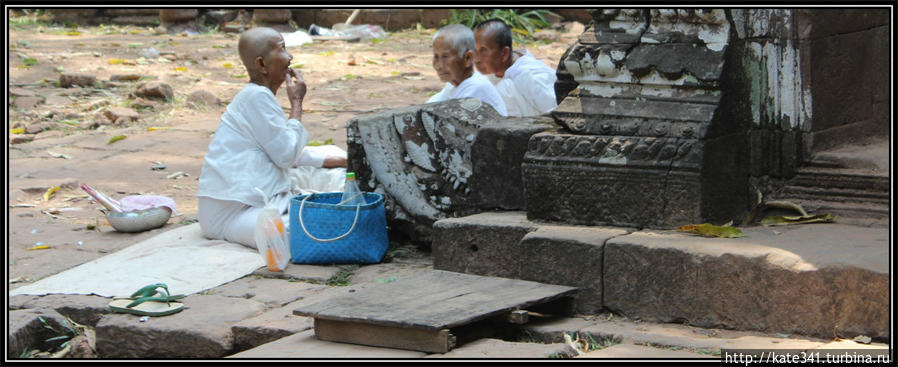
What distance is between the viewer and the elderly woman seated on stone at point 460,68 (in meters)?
5.54

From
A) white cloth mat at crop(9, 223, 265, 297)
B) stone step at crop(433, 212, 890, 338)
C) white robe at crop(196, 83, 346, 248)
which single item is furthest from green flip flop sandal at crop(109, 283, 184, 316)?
stone step at crop(433, 212, 890, 338)

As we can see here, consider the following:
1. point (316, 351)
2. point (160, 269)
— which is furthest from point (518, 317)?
point (160, 269)

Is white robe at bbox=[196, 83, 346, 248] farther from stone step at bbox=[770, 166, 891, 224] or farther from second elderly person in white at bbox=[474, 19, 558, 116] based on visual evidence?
stone step at bbox=[770, 166, 891, 224]

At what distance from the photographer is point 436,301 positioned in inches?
146

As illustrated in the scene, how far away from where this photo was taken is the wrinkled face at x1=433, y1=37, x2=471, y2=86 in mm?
5637

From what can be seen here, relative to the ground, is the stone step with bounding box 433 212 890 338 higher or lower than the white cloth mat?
higher

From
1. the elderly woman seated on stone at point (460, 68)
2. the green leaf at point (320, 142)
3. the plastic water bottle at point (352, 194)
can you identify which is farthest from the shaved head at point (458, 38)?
the green leaf at point (320, 142)

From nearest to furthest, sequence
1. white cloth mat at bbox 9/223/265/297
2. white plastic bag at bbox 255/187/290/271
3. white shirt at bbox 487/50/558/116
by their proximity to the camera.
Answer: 1. white cloth mat at bbox 9/223/265/297
2. white plastic bag at bbox 255/187/290/271
3. white shirt at bbox 487/50/558/116

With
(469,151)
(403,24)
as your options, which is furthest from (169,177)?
(403,24)

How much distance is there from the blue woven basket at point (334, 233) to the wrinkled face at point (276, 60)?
2.37 feet

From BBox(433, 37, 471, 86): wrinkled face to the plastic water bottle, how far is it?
2.96 ft

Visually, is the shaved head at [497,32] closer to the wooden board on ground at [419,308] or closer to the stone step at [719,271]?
the stone step at [719,271]

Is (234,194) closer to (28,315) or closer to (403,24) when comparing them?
(28,315)

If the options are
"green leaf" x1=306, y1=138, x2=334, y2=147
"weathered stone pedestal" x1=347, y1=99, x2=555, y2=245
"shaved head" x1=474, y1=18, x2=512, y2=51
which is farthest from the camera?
"green leaf" x1=306, y1=138, x2=334, y2=147
